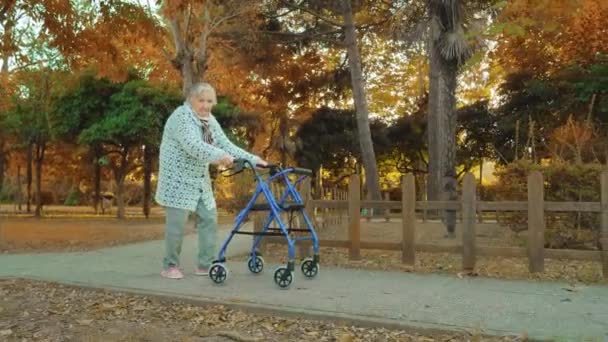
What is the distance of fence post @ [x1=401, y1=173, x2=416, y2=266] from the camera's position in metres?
7.43

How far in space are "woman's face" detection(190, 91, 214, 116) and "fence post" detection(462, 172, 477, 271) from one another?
304 cm

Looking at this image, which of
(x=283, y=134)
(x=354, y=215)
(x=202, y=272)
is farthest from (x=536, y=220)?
(x=283, y=134)

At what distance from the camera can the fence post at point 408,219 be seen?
7.43 m

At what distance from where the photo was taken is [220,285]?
6016mm

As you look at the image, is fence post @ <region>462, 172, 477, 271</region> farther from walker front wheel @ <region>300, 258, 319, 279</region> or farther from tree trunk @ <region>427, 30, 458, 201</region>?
tree trunk @ <region>427, 30, 458, 201</region>

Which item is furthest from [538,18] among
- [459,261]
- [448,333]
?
[448,333]

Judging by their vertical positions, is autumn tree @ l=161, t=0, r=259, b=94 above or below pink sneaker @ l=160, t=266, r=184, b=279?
above

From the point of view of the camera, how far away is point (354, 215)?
777cm

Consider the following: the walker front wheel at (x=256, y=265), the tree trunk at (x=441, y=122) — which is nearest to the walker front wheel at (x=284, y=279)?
the walker front wheel at (x=256, y=265)

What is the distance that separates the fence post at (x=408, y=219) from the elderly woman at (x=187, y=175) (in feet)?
6.99

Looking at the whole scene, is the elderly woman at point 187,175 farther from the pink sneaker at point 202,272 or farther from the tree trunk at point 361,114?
the tree trunk at point 361,114

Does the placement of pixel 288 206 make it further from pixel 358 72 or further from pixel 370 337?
pixel 358 72

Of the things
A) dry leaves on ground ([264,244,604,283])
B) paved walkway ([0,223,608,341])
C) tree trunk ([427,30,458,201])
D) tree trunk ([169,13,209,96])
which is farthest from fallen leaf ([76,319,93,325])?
tree trunk ([169,13,209,96])

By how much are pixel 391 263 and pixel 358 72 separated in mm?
9491
